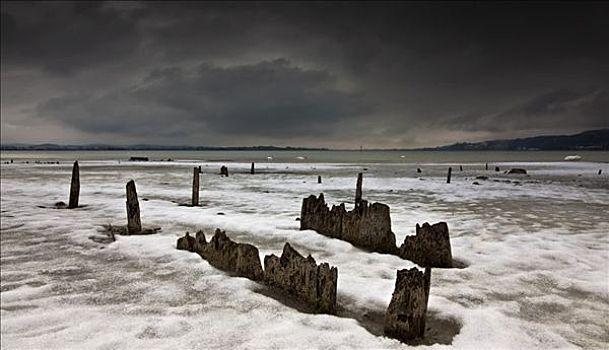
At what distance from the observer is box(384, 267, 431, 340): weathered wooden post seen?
17.0 ft

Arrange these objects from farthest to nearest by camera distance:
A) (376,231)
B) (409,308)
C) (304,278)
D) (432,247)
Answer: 1. (376,231)
2. (432,247)
3. (304,278)
4. (409,308)

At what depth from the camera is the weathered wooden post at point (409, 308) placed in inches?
204

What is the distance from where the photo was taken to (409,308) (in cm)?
522

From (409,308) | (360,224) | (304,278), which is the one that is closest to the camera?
(409,308)

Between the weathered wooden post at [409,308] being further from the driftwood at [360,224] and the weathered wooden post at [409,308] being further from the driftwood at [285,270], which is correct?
the driftwood at [360,224]

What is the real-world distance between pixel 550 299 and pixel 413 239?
2.91 meters

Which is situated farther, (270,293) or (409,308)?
(270,293)

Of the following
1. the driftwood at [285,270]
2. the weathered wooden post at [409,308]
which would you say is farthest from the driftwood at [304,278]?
the weathered wooden post at [409,308]

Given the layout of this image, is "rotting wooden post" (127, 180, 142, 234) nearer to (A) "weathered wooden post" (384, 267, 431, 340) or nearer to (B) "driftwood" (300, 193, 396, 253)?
(B) "driftwood" (300, 193, 396, 253)

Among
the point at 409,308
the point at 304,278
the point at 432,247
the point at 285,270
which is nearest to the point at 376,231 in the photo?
the point at 432,247

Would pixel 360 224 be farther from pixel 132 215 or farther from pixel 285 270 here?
pixel 132 215

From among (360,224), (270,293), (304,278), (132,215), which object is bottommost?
(270,293)

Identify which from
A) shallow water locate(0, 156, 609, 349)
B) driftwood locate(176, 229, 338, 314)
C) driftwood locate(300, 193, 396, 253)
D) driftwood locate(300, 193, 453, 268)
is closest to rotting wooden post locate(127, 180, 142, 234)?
shallow water locate(0, 156, 609, 349)

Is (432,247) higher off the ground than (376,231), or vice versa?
(376,231)
